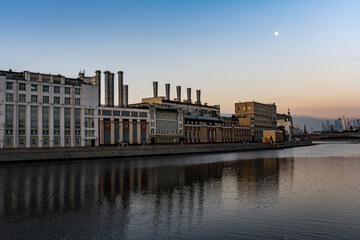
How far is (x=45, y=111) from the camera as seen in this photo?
94250mm

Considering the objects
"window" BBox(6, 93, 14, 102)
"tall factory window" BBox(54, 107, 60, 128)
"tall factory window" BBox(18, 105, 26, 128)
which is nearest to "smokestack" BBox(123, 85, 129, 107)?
"tall factory window" BBox(54, 107, 60, 128)

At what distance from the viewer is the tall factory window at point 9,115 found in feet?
286

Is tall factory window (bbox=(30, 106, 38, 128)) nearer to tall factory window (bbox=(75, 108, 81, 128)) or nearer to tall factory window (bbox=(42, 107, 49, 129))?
tall factory window (bbox=(42, 107, 49, 129))

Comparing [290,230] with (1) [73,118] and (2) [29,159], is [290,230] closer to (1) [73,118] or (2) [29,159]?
(2) [29,159]

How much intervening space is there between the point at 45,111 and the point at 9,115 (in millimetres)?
9440

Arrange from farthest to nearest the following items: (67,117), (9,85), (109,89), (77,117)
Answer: (109,89), (77,117), (67,117), (9,85)

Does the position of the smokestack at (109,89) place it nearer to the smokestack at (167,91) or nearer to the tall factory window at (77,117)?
the tall factory window at (77,117)

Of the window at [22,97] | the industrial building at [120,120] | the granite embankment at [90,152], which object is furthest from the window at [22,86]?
the industrial building at [120,120]

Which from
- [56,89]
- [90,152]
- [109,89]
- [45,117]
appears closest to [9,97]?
[45,117]

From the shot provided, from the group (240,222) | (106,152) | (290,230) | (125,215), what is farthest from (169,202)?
(106,152)

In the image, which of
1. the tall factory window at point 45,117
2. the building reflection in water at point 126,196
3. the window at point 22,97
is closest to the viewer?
the building reflection in water at point 126,196

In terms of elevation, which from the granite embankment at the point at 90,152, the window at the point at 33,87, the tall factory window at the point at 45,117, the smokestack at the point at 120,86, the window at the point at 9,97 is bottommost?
the granite embankment at the point at 90,152

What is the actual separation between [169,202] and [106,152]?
6350cm

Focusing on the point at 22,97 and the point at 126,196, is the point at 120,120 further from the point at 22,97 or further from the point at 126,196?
the point at 126,196
